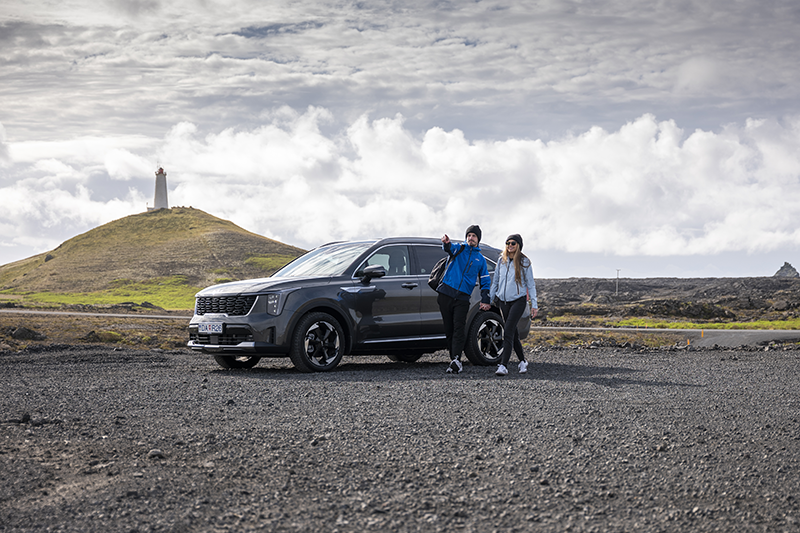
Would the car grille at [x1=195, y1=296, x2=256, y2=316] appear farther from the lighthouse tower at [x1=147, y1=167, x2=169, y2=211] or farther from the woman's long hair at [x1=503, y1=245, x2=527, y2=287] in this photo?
the lighthouse tower at [x1=147, y1=167, x2=169, y2=211]

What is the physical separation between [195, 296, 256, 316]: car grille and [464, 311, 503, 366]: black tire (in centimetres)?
342

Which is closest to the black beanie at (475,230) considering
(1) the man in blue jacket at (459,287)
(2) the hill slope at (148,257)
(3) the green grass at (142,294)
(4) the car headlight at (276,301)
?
(1) the man in blue jacket at (459,287)

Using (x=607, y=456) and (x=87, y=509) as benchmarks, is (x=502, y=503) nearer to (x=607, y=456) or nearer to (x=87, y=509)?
(x=607, y=456)

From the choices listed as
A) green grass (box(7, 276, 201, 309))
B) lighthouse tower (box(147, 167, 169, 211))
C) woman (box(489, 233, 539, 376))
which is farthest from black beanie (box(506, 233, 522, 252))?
lighthouse tower (box(147, 167, 169, 211))

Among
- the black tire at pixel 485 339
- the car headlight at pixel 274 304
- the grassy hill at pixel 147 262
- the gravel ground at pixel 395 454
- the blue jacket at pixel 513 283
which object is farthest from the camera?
the grassy hill at pixel 147 262

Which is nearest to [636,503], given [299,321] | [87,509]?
[87,509]

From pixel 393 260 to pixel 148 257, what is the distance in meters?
136

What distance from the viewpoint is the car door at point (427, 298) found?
10891 millimetres

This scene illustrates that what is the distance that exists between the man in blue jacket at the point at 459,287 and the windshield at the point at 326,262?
156 cm

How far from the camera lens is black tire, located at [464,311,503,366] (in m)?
11.0

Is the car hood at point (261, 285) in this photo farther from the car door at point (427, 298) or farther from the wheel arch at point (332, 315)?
the car door at point (427, 298)

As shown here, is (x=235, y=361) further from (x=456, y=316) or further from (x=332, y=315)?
(x=456, y=316)

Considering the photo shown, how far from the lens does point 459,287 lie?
10.0m

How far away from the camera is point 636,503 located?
157 inches
